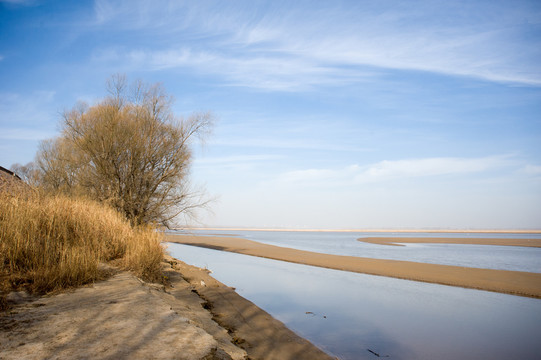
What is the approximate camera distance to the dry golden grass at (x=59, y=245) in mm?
5480

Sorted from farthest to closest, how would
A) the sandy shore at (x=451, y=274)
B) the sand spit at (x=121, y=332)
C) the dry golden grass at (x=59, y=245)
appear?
1. the sandy shore at (x=451, y=274)
2. the dry golden grass at (x=59, y=245)
3. the sand spit at (x=121, y=332)

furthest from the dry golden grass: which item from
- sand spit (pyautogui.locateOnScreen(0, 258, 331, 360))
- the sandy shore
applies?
the sandy shore

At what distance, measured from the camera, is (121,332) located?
12.5 ft

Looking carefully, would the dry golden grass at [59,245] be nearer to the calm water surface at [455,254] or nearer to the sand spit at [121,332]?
the sand spit at [121,332]

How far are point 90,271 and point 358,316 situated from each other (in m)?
6.53

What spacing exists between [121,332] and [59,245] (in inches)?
149

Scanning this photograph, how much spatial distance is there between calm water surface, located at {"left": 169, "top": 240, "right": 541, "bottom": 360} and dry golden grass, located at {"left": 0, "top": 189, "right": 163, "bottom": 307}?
157 inches

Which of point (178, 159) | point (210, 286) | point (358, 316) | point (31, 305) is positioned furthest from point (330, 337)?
point (178, 159)

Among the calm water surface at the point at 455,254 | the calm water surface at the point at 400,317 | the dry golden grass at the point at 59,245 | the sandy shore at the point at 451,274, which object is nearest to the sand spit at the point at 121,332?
the dry golden grass at the point at 59,245

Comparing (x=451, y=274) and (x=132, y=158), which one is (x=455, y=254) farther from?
(x=132, y=158)

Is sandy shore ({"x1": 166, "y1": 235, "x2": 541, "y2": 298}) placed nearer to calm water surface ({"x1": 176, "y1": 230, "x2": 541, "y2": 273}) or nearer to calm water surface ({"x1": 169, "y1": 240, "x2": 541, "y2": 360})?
calm water surface ({"x1": 169, "y1": 240, "x2": 541, "y2": 360})

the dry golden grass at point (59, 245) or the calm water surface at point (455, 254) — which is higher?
the dry golden grass at point (59, 245)

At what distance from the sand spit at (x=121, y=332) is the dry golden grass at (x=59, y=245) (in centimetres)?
45

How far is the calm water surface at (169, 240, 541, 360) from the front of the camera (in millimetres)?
6496
